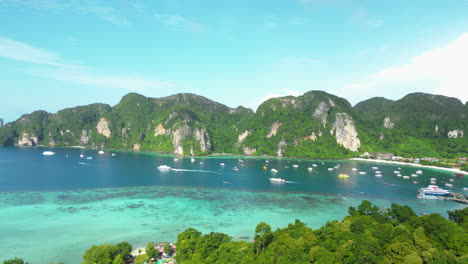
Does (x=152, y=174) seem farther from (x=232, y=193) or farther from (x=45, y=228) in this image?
(x=45, y=228)

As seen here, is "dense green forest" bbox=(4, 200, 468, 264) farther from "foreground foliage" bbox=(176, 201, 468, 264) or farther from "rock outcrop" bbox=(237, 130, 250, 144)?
"rock outcrop" bbox=(237, 130, 250, 144)

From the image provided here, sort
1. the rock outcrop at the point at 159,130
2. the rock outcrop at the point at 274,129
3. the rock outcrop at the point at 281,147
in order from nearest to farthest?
the rock outcrop at the point at 281,147
the rock outcrop at the point at 274,129
the rock outcrop at the point at 159,130

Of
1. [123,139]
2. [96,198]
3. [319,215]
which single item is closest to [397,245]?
[319,215]

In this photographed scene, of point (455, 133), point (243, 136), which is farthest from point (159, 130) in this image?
point (455, 133)

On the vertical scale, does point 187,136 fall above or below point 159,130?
below

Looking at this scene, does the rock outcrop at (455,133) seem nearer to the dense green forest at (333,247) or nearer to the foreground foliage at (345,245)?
the foreground foliage at (345,245)

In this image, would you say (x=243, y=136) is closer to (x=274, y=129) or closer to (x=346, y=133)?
(x=274, y=129)

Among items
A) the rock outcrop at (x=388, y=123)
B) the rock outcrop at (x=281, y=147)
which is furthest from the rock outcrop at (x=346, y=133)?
the rock outcrop at (x=388, y=123)
